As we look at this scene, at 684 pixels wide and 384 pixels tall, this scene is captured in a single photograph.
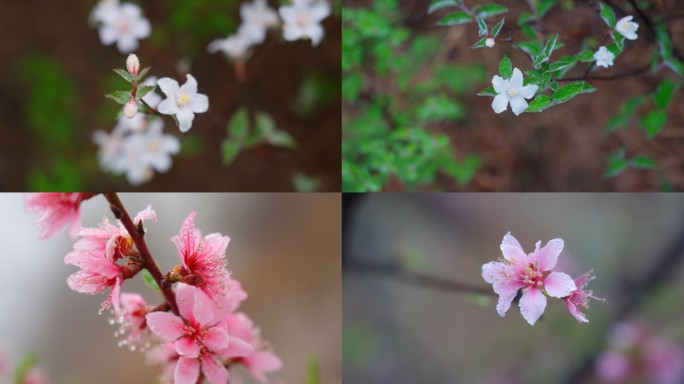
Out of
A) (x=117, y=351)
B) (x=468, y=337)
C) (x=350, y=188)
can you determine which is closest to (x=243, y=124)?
(x=350, y=188)

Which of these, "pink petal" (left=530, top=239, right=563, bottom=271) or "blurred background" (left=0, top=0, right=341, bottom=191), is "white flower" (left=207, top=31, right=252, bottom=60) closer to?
"blurred background" (left=0, top=0, right=341, bottom=191)

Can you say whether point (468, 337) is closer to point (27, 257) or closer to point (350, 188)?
point (350, 188)

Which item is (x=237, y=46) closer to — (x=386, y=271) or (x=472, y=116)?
(x=472, y=116)

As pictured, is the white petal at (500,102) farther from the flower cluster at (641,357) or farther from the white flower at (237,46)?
the flower cluster at (641,357)

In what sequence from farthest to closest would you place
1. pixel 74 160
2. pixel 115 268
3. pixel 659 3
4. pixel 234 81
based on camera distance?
pixel 74 160, pixel 234 81, pixel 659 3, pixel 115 268

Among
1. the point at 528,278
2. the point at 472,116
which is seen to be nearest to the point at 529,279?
the point at 528,278

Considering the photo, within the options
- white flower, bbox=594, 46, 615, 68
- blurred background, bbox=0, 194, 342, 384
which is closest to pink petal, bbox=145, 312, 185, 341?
white flower, bbox=594, 46, 615, 68
